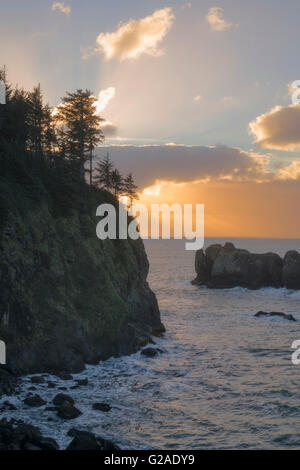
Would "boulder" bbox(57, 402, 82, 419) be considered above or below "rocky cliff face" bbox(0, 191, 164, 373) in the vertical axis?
below

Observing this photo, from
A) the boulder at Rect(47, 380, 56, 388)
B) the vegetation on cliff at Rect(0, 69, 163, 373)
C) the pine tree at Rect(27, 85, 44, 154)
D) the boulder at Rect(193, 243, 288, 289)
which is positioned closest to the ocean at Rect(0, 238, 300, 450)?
the boulder at Rect(47, 380, 56, 388)

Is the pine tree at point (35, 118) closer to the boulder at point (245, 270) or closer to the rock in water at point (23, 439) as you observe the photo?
the rock in water at point (23, 439)

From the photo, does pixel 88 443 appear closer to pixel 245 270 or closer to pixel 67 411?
pixel 67 411

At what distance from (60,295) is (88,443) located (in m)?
13.9

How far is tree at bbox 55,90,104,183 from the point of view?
44562 millimetres

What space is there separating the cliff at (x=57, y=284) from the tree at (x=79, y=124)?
34.8 ft

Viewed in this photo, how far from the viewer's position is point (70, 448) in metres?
15.1

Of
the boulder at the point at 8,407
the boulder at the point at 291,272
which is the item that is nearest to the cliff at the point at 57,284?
the boulder at the point at 8,407

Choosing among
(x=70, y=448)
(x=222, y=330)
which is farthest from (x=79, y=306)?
(x=222, y=330)

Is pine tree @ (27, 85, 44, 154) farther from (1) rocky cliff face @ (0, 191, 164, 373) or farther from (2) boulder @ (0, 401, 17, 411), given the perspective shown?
(2) boulder @ (0, 401, 17, 411)

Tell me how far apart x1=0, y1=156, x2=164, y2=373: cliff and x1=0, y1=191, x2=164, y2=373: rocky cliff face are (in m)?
0.06

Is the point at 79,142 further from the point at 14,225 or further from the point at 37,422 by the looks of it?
the point at 37,422

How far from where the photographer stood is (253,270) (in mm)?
78000

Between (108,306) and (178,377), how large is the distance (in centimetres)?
870
